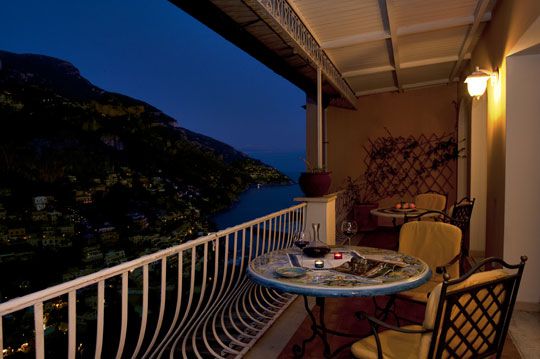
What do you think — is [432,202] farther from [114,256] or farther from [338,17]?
[114,256]

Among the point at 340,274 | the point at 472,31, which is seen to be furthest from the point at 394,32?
the point at 340,274

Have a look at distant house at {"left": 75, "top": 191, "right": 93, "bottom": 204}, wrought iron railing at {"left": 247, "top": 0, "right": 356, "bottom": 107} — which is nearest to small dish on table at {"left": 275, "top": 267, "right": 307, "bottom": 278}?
wrought iron railing at {"left": 247, "top": 0, "right": 356, "bottom": 107}

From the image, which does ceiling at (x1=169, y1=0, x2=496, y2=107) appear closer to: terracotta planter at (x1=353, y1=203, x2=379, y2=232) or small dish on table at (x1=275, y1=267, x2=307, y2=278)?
small dish on table at (x1=275, y1=267, x2=307, y2=278)

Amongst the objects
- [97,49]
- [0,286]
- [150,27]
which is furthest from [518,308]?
[150,27]

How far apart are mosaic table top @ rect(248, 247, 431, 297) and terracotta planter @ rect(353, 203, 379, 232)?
4.70 metres

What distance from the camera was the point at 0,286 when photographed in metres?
8.56

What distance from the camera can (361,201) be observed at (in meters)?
7.29

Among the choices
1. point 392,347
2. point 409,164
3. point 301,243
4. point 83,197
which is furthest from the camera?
point 83,197

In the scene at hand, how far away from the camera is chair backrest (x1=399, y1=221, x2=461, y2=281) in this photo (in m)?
2.43

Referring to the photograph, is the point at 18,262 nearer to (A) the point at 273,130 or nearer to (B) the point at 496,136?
(B) the point at 496,136

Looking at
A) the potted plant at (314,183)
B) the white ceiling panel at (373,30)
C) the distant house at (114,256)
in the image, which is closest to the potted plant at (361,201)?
the white ceiling panel at (373,30)

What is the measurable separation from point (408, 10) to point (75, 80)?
47.2ft

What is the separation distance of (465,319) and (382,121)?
6.25m

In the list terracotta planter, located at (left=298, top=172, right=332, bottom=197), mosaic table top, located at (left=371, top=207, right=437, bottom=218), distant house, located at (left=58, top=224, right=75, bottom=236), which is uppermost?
terracotta planter, located at (left=298, top=172, right=332, bottom=197)
